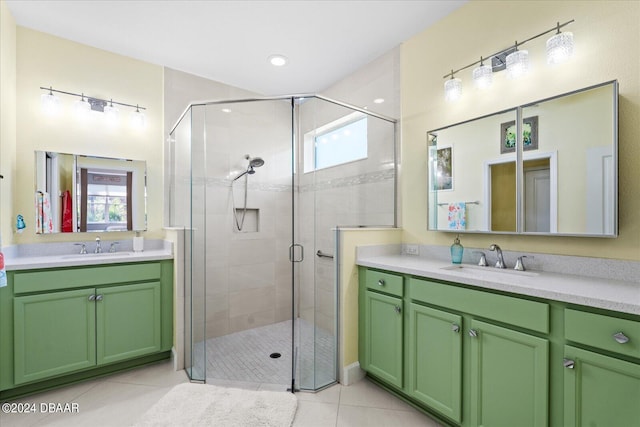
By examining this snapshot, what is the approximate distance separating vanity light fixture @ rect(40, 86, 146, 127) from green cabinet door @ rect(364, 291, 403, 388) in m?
2.65

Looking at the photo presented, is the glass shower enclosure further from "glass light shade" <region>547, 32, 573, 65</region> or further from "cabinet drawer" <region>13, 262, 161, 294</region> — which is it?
"glass light shade" <region>547, 32, 573, 65</region>

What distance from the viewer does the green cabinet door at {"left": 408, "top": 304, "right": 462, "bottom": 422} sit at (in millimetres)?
1551

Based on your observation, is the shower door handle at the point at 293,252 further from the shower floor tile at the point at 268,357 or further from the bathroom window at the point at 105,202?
the bathroom window at the point at 105,202

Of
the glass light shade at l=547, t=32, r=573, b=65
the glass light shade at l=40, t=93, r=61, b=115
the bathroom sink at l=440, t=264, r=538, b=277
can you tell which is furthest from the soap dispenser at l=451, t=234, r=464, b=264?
the glass light shade at l=40, t=93, r=61, b=115

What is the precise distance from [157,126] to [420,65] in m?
2.52

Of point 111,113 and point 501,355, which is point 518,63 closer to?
point 501,355

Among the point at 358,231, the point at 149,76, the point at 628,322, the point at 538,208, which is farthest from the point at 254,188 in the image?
the point at 628,322

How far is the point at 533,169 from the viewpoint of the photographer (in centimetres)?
170

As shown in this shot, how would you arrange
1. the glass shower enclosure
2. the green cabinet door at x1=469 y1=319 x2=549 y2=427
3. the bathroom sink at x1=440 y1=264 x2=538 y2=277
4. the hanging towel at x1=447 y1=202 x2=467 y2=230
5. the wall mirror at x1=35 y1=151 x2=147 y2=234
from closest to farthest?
1. the green cabinet door at x1=469 y1=319 x2=549 y2=427
2. the bathroom sink at x1=440 y1=264 x2=538 y2=277
3. the hanging towel at x1=447 y1=202 x2=467 y2=230
4. the glass shower enclosure
5. the wall mirror at x1=35 y1=151 x2=147 y2=234

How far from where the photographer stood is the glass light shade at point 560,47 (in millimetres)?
1542

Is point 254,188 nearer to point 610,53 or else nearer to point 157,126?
point 157,126

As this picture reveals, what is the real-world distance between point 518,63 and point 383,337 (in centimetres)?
194

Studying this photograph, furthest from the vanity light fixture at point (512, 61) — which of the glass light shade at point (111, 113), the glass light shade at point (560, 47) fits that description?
the glass light shade at point (111, 113)

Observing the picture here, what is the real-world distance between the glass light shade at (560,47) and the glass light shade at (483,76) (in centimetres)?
34
